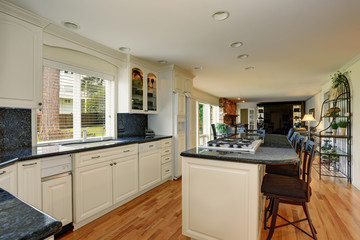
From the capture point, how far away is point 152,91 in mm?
3604

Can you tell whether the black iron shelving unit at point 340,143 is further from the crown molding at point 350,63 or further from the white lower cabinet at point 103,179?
the white lower cabinet at point 103,179

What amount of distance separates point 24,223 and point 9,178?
1335mm

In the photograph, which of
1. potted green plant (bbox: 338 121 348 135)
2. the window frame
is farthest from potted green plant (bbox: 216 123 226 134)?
the window frame

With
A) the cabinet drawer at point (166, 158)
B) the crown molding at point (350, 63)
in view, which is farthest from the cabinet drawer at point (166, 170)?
the crown molding at point (350, 63)

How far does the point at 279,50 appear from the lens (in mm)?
2889

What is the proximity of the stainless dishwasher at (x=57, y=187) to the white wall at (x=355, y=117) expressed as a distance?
4.52 metres

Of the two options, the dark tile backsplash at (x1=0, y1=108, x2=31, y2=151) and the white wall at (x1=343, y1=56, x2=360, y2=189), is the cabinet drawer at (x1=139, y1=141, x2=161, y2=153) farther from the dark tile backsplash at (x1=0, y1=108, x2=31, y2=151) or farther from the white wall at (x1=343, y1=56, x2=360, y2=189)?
the white wall at (x1=343, y1=56, x2=360, y2=189)

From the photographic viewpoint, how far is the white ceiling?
5.73 ft

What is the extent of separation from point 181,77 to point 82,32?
6.85ft

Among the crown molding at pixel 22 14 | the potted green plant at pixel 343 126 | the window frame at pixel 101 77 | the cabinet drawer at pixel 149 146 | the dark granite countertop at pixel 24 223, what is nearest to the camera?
the dark granite countertop at pixel 24 223

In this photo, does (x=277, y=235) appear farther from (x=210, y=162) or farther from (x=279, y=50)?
(x=279, y=50)

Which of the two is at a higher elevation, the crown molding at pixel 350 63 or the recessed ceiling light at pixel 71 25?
the recessed ceiling light at pixel 71 25

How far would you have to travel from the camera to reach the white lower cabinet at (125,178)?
98.1 inches

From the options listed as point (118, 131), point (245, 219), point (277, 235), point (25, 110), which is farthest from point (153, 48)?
point (277, 235)
